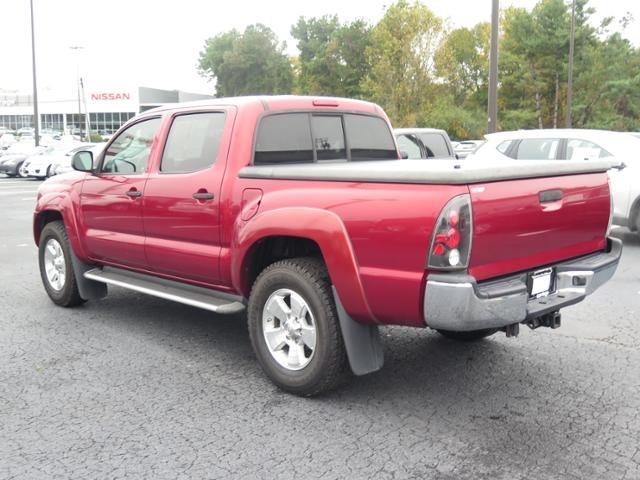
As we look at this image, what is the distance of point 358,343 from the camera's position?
12.9 ft

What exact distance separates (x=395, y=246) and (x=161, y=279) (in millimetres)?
2448

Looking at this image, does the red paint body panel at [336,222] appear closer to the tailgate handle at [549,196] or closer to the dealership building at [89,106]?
the tailgate handle at [549,196]

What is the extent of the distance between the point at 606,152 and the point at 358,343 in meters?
7.44

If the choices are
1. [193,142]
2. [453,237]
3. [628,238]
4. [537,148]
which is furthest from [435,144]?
[453,237]

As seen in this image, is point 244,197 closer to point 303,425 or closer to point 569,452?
point 303,425

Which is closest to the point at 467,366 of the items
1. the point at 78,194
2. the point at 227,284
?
the point at 227,284

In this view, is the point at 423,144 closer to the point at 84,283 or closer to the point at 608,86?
the point at 84,283

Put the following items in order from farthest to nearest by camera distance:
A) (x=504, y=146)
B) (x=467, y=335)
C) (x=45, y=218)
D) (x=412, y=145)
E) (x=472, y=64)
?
(x=472, y=64)
(x=412, y=145)
(x=504, y=146)
(x=45, y=218)
(x=467, y=335)

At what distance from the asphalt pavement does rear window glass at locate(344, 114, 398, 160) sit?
1506mm

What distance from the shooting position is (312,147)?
508 cm

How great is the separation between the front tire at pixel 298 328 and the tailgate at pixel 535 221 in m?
0.96

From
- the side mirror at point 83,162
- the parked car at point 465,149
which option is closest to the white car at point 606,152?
the parked car at point 465,149

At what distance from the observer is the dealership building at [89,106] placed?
88438mm

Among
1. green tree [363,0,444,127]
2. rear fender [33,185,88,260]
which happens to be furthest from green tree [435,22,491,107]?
rear fender [33,185,88,260]
